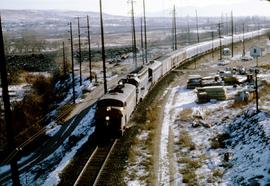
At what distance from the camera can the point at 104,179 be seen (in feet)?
70.2

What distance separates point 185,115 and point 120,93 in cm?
677

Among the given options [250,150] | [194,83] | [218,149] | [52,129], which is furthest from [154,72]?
[250,150]

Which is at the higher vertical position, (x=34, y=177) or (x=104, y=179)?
(x=104, y=179)

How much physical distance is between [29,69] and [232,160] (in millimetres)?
83162

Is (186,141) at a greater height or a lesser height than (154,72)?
lesser

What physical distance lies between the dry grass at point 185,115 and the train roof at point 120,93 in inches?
178

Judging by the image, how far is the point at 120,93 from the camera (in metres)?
30.1

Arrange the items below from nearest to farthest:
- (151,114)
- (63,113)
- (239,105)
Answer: (239,105) → (151,114) → (63,113)

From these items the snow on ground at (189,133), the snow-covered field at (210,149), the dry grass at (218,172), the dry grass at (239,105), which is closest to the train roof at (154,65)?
the snow on ground at (189,133)

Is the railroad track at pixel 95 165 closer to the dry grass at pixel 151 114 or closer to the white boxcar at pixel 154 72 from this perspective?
the dry grass at pixel 151 114

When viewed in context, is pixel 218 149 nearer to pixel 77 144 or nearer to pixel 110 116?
pixel 110 116

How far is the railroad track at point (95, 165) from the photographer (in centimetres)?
2127

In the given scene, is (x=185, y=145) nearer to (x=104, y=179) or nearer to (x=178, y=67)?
(x=104, y=179)

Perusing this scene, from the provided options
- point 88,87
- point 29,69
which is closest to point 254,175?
point 88,87
